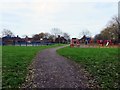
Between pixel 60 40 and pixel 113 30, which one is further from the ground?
pixel 113 30

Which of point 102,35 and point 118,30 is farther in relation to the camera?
point 102,35

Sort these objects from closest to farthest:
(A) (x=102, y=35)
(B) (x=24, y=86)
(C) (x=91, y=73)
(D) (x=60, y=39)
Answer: (B) (x=24, y=86)
(C) (x=91, y=73)
(A) (x=102, y=35)
(D) (x=60, y=39)

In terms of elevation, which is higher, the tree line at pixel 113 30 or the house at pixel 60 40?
the tree line at pixel 113 30

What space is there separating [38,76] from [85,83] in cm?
232

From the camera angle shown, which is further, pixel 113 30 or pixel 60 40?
pixel 60 40

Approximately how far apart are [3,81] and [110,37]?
9009 cm

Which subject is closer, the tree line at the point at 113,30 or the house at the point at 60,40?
the tree line at the point at 113,30

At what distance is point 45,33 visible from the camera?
4916 inches

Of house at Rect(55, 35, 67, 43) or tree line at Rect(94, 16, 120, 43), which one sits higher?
tree line at Rect(94, 16, 120, 43)

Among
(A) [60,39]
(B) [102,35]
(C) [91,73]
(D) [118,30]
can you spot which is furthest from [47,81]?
(A) [60,39]

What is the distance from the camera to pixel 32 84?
8977mm

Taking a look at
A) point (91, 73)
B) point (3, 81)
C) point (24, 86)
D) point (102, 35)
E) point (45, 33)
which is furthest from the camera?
point (45, 33)

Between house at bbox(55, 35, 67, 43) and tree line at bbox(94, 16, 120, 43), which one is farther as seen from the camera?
house at bbox(55, 35, 67, 43)

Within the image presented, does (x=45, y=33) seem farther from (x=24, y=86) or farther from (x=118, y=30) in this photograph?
(x=24, y=86)
